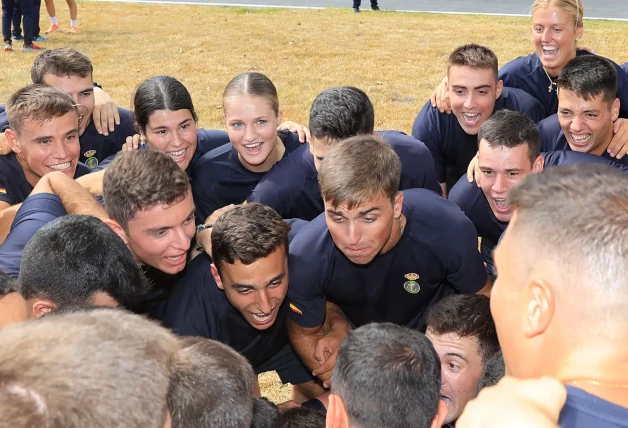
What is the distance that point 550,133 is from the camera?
19.6 ft

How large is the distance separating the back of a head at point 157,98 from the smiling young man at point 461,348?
8.82 ft

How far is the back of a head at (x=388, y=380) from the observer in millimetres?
2836

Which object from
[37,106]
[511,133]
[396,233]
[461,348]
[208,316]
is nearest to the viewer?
[461,348]

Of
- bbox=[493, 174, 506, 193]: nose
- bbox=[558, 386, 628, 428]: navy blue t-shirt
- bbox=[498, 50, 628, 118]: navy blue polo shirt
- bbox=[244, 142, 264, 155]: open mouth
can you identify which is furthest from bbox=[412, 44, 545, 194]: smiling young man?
bbox=[558, 386, 628, 428]: navy blue t-shirt

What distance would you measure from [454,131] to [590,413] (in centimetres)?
470

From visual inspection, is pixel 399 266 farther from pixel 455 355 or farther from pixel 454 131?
pixel 454 131

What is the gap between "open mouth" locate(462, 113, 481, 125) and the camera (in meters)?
6.13

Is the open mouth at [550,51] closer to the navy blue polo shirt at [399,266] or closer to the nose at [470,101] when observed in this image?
the nose at [470,101]

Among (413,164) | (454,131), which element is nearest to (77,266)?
(413,164)

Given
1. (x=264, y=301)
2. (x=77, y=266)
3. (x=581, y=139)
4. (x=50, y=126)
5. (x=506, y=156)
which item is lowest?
(x=264, y=301)

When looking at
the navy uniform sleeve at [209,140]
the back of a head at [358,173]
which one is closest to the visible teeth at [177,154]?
the navy uniform sleeve at [209,140]

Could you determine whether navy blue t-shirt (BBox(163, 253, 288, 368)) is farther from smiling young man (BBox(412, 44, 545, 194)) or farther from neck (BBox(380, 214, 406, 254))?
smiling young man (BBox(412, 44, 545, 194))

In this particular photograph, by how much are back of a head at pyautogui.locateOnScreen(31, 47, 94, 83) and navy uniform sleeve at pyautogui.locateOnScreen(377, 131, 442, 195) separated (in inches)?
107

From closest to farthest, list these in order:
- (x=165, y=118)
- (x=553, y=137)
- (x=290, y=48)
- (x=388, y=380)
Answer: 1. (x=388, y=380)
2. (x=165, y=118)
3. (x=553, y=137)
4. (x=290, y=48)
